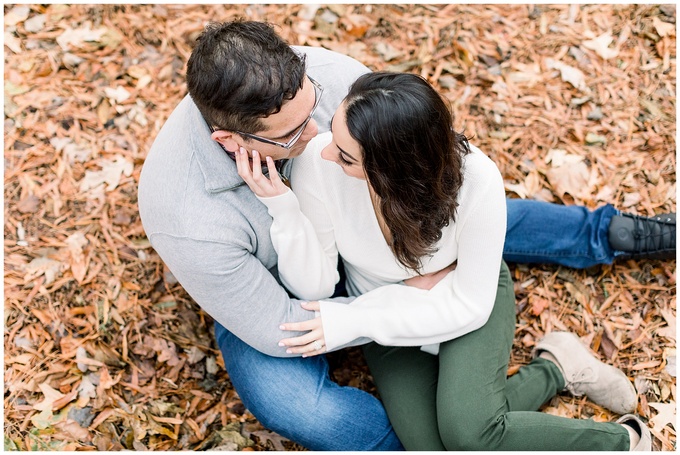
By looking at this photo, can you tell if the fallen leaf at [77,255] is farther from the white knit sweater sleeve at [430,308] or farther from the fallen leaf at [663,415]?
the fallen leaf at [663,415]

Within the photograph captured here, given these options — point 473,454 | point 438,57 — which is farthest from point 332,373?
point 438,57

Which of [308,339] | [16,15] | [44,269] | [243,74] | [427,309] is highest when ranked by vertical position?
[243,74]

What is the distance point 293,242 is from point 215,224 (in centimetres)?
33

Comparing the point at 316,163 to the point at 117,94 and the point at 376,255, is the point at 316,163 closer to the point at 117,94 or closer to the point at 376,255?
the point at 376,255

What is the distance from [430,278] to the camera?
304 cm

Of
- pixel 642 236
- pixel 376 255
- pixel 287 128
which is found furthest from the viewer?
pixel 642 236

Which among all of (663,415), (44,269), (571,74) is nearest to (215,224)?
(44,269)

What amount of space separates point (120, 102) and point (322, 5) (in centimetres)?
151

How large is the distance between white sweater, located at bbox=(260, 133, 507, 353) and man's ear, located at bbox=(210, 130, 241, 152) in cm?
24

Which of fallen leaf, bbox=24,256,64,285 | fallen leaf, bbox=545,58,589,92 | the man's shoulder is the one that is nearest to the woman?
the man's shoulder

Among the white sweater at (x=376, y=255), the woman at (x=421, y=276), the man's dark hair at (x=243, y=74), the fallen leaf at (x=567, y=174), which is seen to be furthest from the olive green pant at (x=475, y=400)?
the man's dark hair at (x=243, y=74)

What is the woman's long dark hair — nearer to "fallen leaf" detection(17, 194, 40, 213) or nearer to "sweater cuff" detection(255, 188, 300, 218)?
"sweater cuff" detection(255, 188, 300, 218)

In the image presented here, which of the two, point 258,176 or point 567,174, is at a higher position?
point 258,176

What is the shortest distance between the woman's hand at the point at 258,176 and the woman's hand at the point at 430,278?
849 millimetres
